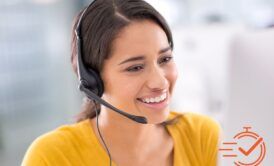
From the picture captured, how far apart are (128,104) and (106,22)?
220 mm

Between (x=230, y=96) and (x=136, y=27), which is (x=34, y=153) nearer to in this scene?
(x=136, y=27)

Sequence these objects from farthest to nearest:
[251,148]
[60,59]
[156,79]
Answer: [60,59]
[156,79]
[251,148]

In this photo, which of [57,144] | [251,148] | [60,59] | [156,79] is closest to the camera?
[251,148]

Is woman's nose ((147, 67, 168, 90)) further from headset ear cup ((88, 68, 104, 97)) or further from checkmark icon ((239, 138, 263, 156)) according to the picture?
checkmark icon ((239, 138, 263, 156))

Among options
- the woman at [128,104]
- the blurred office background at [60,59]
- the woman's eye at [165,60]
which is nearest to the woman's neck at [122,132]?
the woman at [128,104]

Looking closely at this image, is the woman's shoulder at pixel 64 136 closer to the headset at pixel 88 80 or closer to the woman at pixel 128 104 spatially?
the woman at pixel 128 104

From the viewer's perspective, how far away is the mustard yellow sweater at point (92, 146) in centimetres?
118

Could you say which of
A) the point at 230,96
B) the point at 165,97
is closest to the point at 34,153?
the point at 165,97

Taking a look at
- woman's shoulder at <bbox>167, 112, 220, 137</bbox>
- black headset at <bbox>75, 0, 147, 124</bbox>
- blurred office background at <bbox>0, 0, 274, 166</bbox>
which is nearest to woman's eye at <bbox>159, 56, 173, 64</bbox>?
black headset at <bbox>75, 0, 147, 124</bbox>

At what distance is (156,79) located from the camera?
1078mm

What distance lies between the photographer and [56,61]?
404 cm

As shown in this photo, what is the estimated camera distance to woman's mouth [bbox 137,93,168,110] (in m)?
1.11

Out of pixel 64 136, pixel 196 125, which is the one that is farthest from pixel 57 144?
pixel 196 125

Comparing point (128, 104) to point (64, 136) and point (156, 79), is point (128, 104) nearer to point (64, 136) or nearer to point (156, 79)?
point (156, 79)
